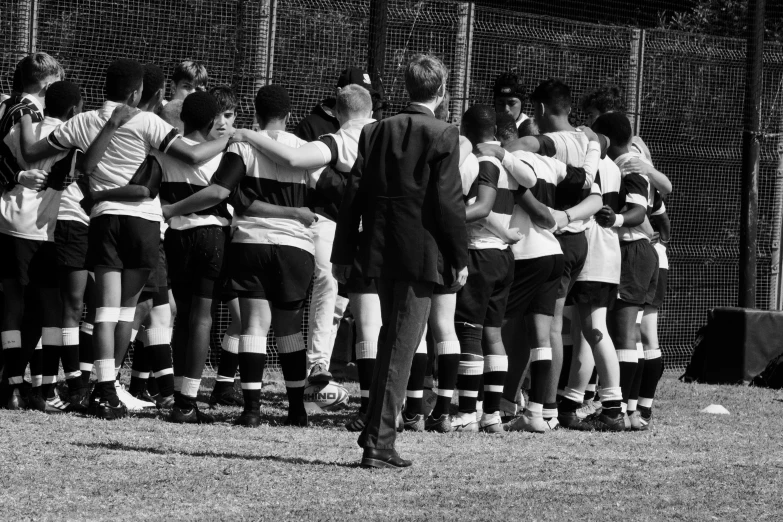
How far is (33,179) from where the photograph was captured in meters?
7.18

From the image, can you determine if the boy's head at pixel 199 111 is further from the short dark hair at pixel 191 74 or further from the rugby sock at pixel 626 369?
the rugby sock at pixel 626 369

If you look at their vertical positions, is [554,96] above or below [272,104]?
above

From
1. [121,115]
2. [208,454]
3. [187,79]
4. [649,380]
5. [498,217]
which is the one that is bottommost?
[208,454]

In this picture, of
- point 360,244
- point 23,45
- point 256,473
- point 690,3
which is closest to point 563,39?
point 690,3

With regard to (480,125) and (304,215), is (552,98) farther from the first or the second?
(304,215)

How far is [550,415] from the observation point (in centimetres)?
746

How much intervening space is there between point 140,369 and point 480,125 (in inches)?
108

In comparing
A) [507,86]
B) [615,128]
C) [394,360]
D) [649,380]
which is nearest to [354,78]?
[507,86]

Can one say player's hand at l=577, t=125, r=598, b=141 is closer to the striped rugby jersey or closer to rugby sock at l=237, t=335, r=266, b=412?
the striped rugby jersey

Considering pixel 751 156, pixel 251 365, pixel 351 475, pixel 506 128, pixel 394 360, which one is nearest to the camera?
pixel 351 475

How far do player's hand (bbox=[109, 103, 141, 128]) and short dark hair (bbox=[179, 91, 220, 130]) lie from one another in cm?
30

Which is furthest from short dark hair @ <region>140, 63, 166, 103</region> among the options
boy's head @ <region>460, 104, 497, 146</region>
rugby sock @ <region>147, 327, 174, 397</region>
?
boy's head @ <region>460, 104, 497, 146</region>

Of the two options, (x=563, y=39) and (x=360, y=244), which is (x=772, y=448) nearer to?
(x=360, y=244)

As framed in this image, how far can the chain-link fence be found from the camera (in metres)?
9.86
